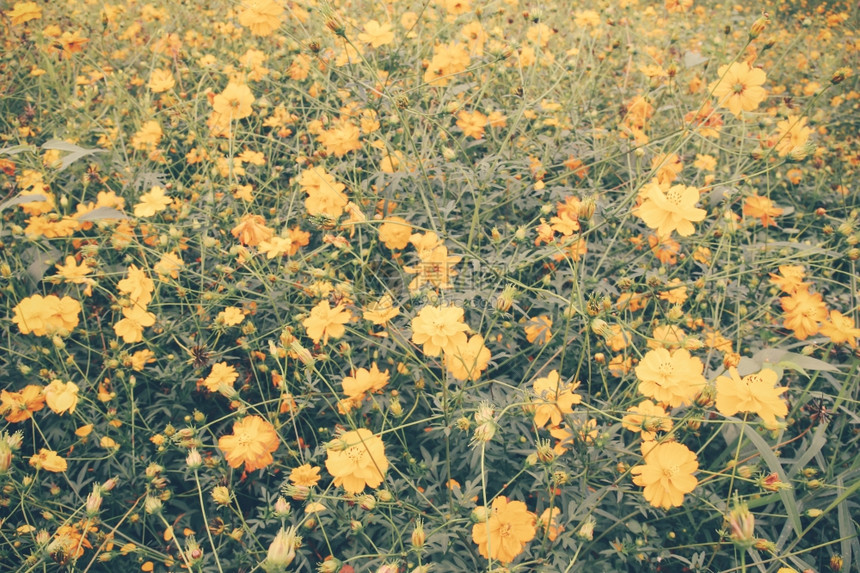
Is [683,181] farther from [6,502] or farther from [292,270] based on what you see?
[6,502]

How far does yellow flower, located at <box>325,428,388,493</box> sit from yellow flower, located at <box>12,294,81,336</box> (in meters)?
0.82

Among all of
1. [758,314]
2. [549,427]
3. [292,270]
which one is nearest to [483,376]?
[549,427]

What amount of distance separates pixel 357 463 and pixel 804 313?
120 centimetres

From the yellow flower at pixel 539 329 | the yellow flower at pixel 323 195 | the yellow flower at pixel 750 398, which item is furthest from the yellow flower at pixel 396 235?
the yellow flower at pixel 750 398

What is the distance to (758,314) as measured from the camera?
4.99ft

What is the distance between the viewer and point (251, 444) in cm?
116

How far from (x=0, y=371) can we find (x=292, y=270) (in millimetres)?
841

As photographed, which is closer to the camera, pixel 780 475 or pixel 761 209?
pixel 780 475

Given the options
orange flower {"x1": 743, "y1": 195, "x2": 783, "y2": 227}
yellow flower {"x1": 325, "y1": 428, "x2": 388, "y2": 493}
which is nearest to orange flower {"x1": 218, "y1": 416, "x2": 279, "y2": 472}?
yellow flower {"x1": 325, "y1": 428, "x2": 388, "y2": 493}

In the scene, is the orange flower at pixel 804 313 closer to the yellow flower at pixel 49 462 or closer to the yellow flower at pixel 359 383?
the yellow flower at pixel 359 383

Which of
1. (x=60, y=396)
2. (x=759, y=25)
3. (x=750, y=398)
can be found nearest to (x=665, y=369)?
(x=750, y=398)

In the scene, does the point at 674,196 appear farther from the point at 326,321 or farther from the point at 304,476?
the point at 304,476

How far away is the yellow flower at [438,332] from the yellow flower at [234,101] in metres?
1.04

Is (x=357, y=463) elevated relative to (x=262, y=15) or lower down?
lower down
